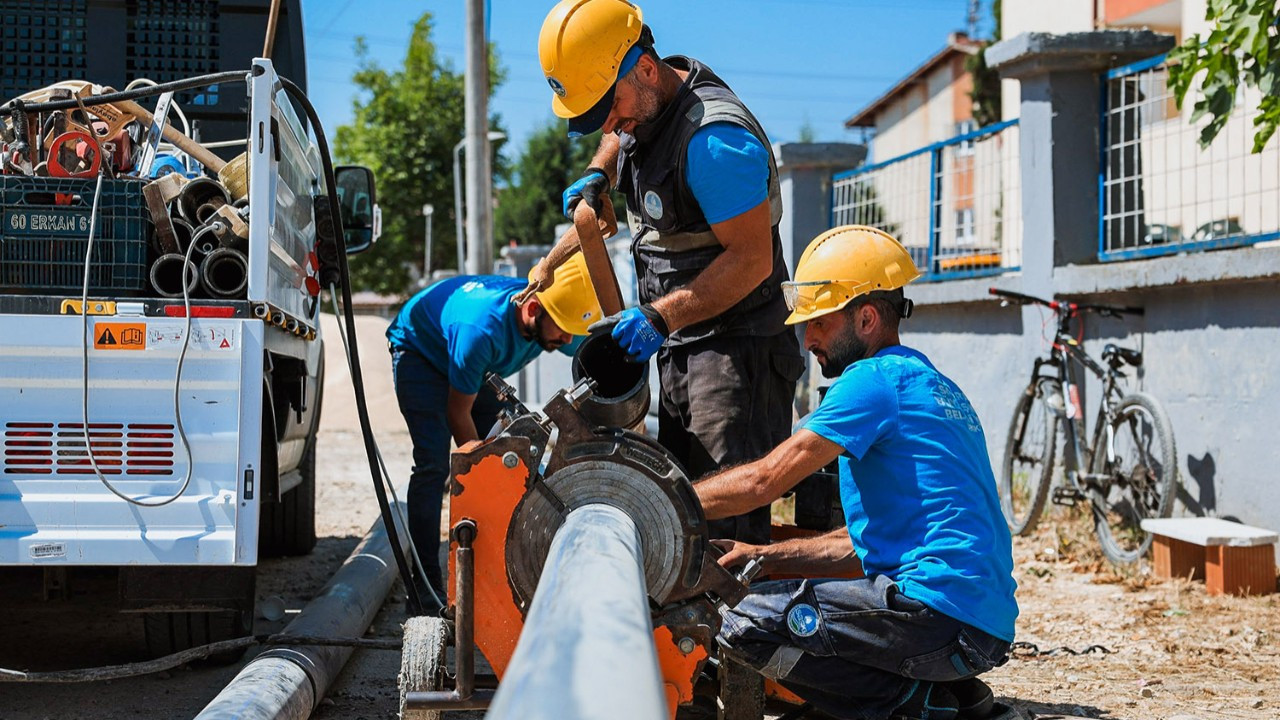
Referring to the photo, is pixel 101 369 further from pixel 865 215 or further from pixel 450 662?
pixel 865 215

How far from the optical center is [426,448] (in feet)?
19.3

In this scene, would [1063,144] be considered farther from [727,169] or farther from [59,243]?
[59,243]

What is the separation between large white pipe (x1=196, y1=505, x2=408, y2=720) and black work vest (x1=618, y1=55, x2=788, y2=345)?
1.60m

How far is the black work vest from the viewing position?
413cm

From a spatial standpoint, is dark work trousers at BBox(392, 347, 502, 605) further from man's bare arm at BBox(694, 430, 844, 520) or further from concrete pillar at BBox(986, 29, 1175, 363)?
concrete pillar at BBox(986, 29, 1175, 363)

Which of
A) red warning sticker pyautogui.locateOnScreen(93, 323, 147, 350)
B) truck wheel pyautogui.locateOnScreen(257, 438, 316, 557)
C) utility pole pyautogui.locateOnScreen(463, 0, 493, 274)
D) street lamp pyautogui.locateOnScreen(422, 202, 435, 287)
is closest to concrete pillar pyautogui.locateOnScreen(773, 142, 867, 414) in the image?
utility pole pyautogui.locateOnScreen(463, 0, 493, 274)

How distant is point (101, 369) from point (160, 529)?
0.54 meters

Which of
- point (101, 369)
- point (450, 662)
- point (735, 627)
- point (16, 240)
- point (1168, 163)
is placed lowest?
point (450, 662)

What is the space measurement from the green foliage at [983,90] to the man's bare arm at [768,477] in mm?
36495

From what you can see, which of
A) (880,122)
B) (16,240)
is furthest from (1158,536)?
(880,122)

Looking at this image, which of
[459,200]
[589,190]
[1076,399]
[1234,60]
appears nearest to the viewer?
[589,190]

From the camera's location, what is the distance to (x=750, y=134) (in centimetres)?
407

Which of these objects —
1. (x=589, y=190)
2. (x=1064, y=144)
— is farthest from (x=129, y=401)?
(x=1064, y=144)

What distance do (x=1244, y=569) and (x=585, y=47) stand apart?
427 centimetres
